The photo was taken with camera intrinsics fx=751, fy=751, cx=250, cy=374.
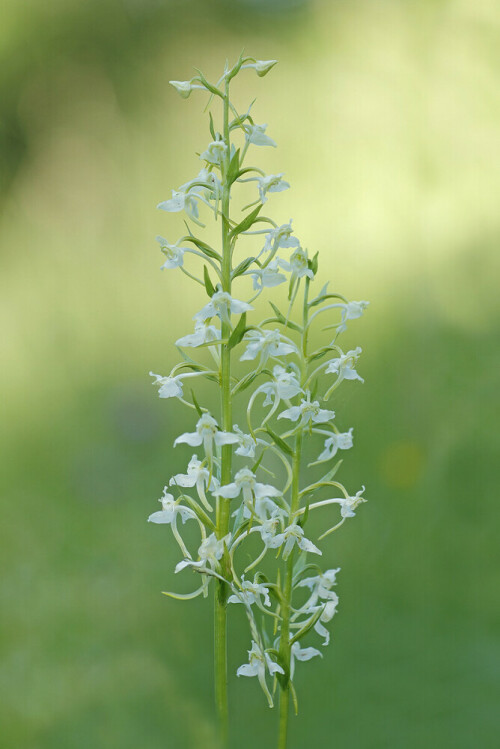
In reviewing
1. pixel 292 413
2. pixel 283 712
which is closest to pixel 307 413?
pixel 292 413

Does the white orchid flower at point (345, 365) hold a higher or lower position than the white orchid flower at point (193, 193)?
lower

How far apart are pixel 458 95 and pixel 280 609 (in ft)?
3.41

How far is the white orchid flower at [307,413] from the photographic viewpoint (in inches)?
30.0

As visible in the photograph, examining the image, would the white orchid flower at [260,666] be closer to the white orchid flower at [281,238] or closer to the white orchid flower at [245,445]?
the white orchid flower at [245,445]

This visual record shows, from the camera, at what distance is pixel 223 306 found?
73cm

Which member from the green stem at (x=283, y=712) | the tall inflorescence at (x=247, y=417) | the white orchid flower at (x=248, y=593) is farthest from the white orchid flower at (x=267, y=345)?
the green stem at (x=283, y=712)

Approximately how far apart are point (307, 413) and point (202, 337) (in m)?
0.13

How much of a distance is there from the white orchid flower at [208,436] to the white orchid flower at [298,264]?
180 mm

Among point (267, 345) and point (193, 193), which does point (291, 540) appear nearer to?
point (267, 345)

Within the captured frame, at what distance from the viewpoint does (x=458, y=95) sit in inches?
55.2

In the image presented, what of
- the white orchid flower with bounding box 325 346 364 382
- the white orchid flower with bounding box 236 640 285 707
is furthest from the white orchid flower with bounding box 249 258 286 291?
the white orchid flower with bounding box 236 640 285 707

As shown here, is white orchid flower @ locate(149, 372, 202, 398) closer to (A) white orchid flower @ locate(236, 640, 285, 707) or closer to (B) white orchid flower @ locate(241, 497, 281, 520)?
(B) white orchid flower @ locate(241, 497, 281, 520)

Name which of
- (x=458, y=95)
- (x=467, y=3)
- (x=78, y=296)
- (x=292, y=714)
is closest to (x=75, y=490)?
(x=78, y=296)

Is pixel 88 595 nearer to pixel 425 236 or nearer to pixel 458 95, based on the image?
pixel 425 236
